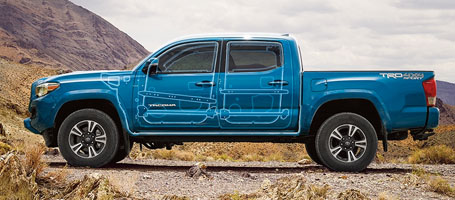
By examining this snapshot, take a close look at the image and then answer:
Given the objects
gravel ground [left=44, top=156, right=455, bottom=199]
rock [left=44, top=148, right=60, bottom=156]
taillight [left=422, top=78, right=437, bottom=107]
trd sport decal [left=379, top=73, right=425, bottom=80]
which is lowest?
rock [left=44, top=148, right=60, bottom=156]

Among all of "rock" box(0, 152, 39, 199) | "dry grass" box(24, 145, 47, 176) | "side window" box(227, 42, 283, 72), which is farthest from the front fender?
"rock" box(0, 152, 39, 199)

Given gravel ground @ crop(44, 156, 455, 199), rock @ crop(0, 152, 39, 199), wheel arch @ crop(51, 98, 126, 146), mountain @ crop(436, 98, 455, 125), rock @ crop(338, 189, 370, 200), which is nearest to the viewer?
rock @ crop(338, 189, 370, 200)

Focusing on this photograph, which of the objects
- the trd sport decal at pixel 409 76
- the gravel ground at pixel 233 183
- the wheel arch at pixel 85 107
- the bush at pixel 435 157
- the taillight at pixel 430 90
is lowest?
the bush at pixel 435 157

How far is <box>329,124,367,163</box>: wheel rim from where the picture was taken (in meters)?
8.12

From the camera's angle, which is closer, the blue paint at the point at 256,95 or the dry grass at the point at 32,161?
the dry grass at the point at 32,161

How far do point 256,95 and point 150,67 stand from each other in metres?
1.79

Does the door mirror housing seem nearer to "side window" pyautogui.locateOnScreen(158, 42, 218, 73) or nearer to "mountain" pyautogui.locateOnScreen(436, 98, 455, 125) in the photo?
"side window" pyautogui.locateOnScreen(158, 42, 218, 73)

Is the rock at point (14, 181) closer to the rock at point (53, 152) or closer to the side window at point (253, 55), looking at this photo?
the side window at point (253, 55)

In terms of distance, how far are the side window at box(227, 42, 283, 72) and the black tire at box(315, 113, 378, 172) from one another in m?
1.32

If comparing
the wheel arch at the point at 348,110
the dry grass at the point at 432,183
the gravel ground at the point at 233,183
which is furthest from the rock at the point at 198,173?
the dry grass at the point at 432,183

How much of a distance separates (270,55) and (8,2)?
210 m

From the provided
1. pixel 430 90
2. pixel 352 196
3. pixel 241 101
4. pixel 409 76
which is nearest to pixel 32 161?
pixel 241 101

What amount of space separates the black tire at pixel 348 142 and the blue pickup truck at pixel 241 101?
0.05 ft

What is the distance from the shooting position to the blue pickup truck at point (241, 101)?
8.00m
